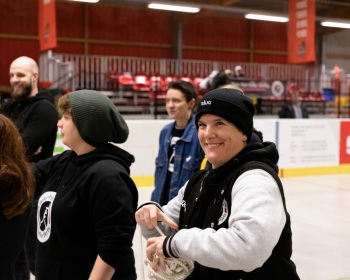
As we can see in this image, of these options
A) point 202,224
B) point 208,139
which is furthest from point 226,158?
point 202,224

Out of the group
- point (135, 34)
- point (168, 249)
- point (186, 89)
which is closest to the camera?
point (168, 249)

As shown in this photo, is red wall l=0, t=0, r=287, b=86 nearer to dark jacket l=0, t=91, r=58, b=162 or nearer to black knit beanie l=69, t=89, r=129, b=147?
dark jacket l=0, t=91, r=58, b=162

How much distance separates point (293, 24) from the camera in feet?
49.4

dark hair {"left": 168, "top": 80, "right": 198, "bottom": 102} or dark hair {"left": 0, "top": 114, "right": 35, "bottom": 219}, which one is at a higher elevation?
dark hair {"left": 168, "top": 80, "right": 198, "bottom": 102}

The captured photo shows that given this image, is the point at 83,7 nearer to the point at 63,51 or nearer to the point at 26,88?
the point at 63,51

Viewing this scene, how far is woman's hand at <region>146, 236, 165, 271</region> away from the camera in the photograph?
146 cm

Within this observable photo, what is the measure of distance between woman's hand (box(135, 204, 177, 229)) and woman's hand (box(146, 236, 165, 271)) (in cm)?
16

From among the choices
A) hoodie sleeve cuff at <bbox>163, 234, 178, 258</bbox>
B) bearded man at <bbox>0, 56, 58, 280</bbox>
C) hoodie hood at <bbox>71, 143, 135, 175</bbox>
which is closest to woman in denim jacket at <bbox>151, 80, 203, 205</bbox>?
bearded man at <bbox>0, 56, 58, 280</bbox>

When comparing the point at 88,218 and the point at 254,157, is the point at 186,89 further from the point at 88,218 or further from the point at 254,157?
the point at 254,157

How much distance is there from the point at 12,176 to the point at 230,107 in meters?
0.71

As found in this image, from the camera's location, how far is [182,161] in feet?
11.9

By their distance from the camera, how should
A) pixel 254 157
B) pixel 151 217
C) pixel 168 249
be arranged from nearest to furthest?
1. pixel 168 249
2. pixel 254 157
3. pixel 151 217

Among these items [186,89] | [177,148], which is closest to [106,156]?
[177,148]

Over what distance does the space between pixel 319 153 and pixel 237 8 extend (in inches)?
441
